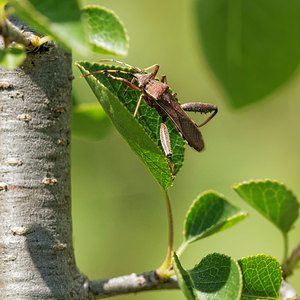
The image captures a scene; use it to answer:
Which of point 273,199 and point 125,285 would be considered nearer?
point 125,285

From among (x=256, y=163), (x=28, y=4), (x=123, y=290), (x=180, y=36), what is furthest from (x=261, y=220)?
(x=28, y=4)

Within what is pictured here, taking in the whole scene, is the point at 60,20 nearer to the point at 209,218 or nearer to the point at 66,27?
the point at 66,27

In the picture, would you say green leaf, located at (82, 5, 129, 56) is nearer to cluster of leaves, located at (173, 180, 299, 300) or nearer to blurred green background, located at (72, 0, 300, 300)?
cluster of leaves, located at (173, 180, 299, 300)

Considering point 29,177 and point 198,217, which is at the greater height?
point 29,177

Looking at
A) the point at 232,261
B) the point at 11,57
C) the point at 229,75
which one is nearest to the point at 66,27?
the point at 11,57

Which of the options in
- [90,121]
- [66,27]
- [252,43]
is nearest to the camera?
[66,27]

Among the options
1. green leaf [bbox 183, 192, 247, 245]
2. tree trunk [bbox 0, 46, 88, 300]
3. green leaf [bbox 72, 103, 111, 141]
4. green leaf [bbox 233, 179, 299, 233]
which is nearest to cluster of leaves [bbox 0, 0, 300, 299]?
tree trunk [bbox 0, 46, 88, 300]

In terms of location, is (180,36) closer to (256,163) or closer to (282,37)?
(256,163)
